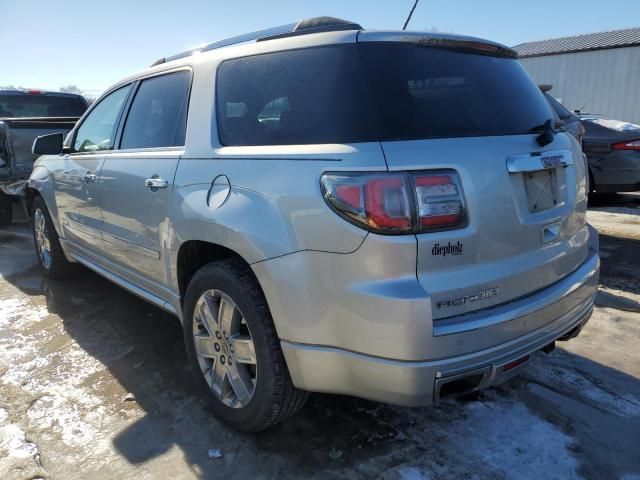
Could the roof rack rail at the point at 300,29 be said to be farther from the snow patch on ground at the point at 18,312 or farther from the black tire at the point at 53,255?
the black tire at the point at 53,255

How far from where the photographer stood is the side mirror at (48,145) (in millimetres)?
4336

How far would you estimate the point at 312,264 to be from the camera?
2010 millimetres

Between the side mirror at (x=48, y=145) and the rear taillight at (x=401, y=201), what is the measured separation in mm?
3382

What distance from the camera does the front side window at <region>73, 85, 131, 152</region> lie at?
3.74m

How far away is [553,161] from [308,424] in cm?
171

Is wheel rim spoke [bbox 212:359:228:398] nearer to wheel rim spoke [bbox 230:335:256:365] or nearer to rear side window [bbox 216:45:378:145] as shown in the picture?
wheel rim spoke [bbox 230:335:256:365]

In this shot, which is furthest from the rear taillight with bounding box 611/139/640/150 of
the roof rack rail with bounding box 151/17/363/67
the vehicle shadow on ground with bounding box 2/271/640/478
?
the roof rack rail with bounding box 151/17/363/67

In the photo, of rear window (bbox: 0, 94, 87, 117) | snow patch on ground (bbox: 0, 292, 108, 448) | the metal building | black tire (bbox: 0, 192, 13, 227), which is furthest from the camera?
the metal building

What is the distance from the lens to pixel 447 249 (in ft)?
6.28

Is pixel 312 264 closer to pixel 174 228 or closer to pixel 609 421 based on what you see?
pixel 174 228

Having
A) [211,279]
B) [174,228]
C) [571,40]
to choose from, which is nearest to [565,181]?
[211,279]

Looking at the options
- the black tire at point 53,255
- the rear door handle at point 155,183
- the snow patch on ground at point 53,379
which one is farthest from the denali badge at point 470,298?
the black tire at point 53,255

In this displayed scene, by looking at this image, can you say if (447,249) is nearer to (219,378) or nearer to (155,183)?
(219,378)

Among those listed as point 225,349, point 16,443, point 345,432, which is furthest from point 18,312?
point 345,432
